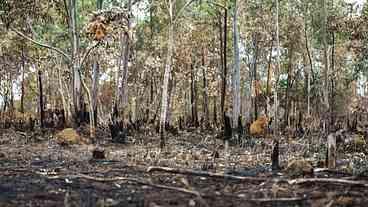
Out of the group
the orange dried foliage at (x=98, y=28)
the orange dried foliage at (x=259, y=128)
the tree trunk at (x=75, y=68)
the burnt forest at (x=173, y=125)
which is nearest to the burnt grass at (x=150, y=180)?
the burnt forest at (x=173, y=125)

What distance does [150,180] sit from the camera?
270 inches

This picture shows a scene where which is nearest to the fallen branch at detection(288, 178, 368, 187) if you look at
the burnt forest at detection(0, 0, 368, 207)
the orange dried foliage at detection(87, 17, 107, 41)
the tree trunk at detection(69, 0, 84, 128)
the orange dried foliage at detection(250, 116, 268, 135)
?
the burnt forest at detection(0, 0, 368, 207)

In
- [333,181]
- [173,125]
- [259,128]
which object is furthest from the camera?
[173,125]

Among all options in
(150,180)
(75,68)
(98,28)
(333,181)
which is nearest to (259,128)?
(75,68)

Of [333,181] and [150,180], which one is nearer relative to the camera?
[333,181]

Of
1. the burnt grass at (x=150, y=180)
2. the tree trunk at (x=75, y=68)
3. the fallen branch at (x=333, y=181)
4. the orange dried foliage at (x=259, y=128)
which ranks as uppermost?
the tree trunk at (x=75, y=68)

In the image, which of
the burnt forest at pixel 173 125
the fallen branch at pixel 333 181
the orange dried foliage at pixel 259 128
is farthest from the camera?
the orange dried foliage at pixel 259 128

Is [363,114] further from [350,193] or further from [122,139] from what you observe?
[350,193]

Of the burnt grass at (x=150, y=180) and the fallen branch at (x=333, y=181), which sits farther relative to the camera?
the fallen branch at (x=333, y=181)

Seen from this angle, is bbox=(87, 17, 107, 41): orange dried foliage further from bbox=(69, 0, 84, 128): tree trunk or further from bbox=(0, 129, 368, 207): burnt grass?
bbox=(0, 129, 368, 207): burnt grass

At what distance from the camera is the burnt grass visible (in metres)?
5.30

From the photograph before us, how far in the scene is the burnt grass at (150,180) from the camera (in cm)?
530

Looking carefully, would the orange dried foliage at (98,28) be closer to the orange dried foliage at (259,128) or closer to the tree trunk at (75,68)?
the tree trunk at (75,68)

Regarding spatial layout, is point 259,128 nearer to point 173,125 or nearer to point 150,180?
point 173,125
